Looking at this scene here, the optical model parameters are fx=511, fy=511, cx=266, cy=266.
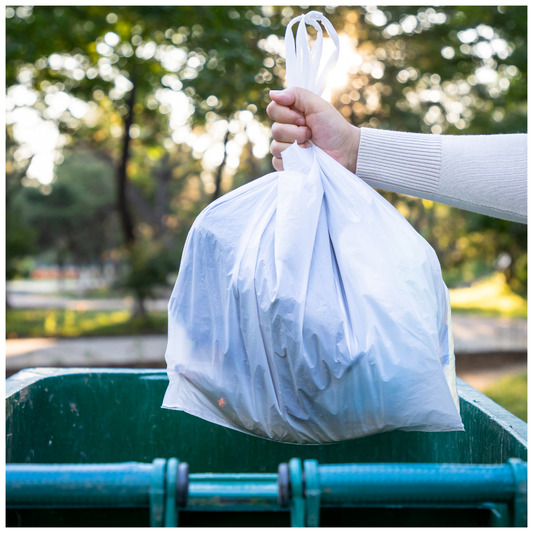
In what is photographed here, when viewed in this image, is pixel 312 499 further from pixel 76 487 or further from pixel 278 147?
pixel 278 147

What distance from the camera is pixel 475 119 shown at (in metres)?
8.02

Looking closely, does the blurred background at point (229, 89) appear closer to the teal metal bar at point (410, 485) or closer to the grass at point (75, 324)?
the grass at point (75, 324)

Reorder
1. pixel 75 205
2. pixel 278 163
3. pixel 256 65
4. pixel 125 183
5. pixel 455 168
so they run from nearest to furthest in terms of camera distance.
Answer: pixel 455 168 < pixel 278 163 < pixel 256 65 < pixel 125 183 < pixel 75 205

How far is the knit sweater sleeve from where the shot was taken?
52.0 inches

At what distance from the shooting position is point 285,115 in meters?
1.46

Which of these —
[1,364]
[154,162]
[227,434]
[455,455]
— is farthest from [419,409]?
[154,162]

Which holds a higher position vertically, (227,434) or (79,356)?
(227,434)

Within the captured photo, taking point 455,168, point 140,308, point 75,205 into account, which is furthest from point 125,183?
point 75,205

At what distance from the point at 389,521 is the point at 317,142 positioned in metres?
1.03

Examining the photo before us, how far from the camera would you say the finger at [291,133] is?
149cm

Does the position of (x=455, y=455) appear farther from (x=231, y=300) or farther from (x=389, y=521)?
(x=231, y=300)

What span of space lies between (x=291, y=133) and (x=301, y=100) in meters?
0.10

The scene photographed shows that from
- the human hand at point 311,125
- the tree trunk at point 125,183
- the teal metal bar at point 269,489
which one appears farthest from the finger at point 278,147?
the tree trunk at point 125,183

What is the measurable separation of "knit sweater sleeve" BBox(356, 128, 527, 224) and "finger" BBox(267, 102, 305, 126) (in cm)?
19
